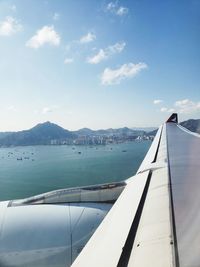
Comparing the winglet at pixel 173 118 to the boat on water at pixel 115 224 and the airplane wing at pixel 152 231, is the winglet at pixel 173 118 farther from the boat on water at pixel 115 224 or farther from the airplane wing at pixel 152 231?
the airplane wing at pixel 152 231

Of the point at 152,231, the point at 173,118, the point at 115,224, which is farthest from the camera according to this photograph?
the point at 173,118

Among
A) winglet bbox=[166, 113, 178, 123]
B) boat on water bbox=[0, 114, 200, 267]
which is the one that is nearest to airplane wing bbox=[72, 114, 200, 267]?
boat on water bbox=[0, 114, 200, 267]

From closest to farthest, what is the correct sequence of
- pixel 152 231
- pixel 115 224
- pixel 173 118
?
pixel 152 231 < pixel 115 224 < pixel 173 118

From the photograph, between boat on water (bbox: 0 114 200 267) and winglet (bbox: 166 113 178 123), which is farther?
winglet (bbox: 166 113 178 123)

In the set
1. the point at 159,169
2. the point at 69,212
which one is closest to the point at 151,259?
the point at 159,169

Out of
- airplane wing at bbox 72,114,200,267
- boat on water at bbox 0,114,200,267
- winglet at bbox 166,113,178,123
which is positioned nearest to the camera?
→ airplane wing at bbox 72,114,200,267

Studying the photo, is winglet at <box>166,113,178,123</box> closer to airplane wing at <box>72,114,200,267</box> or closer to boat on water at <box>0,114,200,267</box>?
boat on water at <box>0,114,200,267</box>

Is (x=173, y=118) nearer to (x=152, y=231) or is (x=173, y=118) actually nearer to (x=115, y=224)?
(x=115, y=224)

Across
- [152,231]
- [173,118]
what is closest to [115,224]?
[152,231]

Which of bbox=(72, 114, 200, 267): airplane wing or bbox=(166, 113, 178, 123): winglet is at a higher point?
bbox=(166, 113, 178, 123): winglet

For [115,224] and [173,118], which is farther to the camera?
[173,118]

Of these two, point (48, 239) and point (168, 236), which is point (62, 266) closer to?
point (48, 239)
